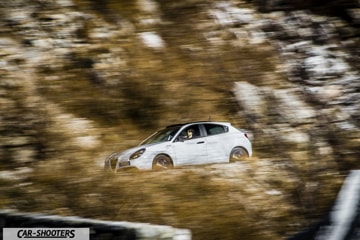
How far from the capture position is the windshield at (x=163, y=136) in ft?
30.0

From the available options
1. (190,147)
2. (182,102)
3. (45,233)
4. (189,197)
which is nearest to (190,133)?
(190,147)

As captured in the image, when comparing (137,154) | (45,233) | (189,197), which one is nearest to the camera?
(45,233)

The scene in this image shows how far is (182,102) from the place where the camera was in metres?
9.97

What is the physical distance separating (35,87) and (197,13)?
12.6 ft

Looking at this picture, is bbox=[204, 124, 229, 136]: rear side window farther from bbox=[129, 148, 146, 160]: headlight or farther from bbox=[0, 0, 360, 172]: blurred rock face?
bbox=[129, 148, 146, 160]: headlight

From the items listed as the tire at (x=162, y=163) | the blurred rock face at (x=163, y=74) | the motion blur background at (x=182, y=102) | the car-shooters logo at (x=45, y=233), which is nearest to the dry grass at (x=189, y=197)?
the motion blur background at (x=182, y=102)

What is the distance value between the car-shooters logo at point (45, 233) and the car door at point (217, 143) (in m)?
4.30

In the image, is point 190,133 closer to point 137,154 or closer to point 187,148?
point 187,148

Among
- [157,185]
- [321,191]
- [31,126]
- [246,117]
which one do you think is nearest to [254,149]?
[246,117]

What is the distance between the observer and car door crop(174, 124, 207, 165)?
9.14 meters

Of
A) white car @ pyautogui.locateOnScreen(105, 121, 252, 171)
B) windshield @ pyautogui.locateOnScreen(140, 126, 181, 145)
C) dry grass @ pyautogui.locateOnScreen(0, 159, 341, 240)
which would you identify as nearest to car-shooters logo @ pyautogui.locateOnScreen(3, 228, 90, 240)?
dry grass @ pyautogui.locateOnScreen(0, 159, 341, 240)

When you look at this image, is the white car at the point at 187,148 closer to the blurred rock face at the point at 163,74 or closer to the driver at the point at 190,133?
the driver at the point at 190,133

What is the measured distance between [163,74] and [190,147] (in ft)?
5.47

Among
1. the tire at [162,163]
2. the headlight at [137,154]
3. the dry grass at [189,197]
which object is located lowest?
the dry grass at [189,197]
